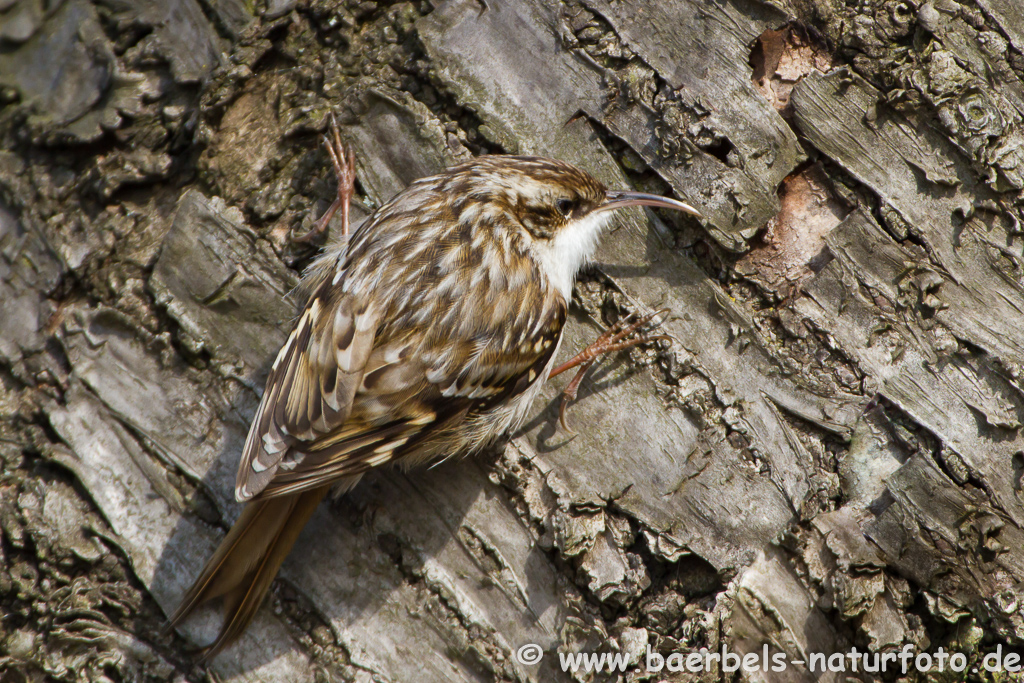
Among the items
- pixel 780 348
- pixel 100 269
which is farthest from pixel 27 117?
pixel 780 348

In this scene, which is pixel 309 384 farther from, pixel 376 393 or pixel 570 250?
pixel 570 250

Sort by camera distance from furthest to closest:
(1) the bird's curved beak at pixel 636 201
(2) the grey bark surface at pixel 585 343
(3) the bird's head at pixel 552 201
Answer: (3) the bird's head at pixel 552 201, (1) the bird's curved beak at pixel 636 201, (2) the grey bark surface at pixel 585 343

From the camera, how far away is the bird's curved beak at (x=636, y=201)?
1.79m

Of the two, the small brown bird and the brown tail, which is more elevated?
the small brown bird

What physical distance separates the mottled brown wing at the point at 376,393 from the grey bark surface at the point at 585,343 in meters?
0.13

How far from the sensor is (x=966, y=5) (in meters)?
1.75

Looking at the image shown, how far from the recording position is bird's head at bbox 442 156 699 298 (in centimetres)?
195

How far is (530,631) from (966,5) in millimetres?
1930

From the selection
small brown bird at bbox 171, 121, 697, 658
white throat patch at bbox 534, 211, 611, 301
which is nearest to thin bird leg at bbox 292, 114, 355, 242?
small brown bird at bbox 171, 121, 697, 658

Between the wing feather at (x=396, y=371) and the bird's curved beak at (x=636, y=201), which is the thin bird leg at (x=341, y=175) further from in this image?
the bird's curved beak at (x=636, y=201)

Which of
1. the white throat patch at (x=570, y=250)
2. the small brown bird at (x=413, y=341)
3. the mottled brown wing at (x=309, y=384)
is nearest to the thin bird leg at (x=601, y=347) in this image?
the small brown bird at (x=413, y=341)

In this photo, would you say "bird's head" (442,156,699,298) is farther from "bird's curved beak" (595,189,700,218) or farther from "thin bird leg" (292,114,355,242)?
"thin bird leg" (292,114,355,242)

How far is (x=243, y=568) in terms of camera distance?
1.81m

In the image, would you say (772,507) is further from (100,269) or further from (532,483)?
(100,269)
